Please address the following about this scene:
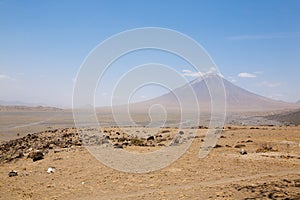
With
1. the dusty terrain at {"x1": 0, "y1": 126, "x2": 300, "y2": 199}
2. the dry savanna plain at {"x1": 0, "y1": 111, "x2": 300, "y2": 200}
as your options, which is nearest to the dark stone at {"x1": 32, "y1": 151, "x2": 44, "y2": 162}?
the dry savanna plain at {"x1": 0, "y1": 111, "x2": 300, "y2": 200}

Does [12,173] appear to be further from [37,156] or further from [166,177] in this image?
[166,177]

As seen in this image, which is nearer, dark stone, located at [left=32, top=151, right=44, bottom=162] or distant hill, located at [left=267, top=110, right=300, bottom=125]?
dark stone, located at [left=32, top=151, right=44, bottom=162]

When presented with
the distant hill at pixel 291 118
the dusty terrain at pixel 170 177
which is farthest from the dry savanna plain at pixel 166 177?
the distant hill at pixel 291 118

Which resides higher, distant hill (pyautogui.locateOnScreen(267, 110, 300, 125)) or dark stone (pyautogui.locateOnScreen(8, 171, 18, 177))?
distant hill (pyautogui.locateOnScreen(267, 110, 300, 125))

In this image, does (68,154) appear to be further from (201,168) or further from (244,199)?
(244,199)

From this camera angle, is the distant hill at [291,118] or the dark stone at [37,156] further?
the distant hill at [291,118]

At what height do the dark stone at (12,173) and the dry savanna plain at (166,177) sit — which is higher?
the dry savanna plain at (166,177)

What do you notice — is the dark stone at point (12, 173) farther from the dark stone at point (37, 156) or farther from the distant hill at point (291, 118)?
the distant hill at point (291, 118)

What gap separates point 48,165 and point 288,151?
15.8 metres

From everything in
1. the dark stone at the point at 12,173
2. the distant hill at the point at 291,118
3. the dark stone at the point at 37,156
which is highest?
the distant hill at the point at 291,118

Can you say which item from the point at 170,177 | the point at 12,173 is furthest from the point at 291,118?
the point at 12,173

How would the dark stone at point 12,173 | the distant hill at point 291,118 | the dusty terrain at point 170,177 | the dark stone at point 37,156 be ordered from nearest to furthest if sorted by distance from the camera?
1. the dusty terrain at point 170,177
2. the dark stone at point 12,173
3. the dark stone at point 37,156
4. the distant hill at point 291,118

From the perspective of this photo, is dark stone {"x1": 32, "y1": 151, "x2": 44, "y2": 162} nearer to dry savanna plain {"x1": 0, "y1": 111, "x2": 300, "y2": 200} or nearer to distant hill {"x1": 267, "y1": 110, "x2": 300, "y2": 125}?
dry savanna plain {"x1": 0, "y1": 111, "x2": 300, "y2": 200}

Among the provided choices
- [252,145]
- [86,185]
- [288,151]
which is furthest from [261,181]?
[252,145]
